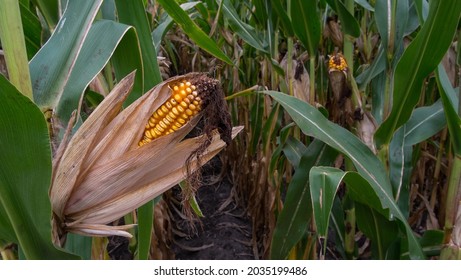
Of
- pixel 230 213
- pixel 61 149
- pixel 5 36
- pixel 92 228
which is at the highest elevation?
pixel 5 36

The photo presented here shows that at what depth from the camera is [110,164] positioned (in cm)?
62

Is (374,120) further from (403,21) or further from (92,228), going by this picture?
(92,228)

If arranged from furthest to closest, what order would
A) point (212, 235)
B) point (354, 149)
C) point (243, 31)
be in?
point (212, 235) → point (243, 31) → point (354, 149)

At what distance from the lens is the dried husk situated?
0.60 m

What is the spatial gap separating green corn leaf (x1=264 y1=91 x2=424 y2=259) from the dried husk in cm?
36

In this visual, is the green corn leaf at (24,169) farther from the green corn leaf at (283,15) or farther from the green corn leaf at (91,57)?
the green corn leaf at (283,15)

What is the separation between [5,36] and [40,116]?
108 mm

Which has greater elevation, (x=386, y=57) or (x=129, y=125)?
(x=386, y=57)

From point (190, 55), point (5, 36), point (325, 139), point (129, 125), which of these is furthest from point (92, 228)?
point (190, 55)

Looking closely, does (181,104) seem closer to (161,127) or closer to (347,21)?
(161,127)

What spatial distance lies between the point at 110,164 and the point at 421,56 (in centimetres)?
63

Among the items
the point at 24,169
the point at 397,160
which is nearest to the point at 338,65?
the point at 397,160

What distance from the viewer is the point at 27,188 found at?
552mm

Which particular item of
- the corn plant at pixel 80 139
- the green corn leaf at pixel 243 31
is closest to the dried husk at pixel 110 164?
the corn plant at pixel 80 139
